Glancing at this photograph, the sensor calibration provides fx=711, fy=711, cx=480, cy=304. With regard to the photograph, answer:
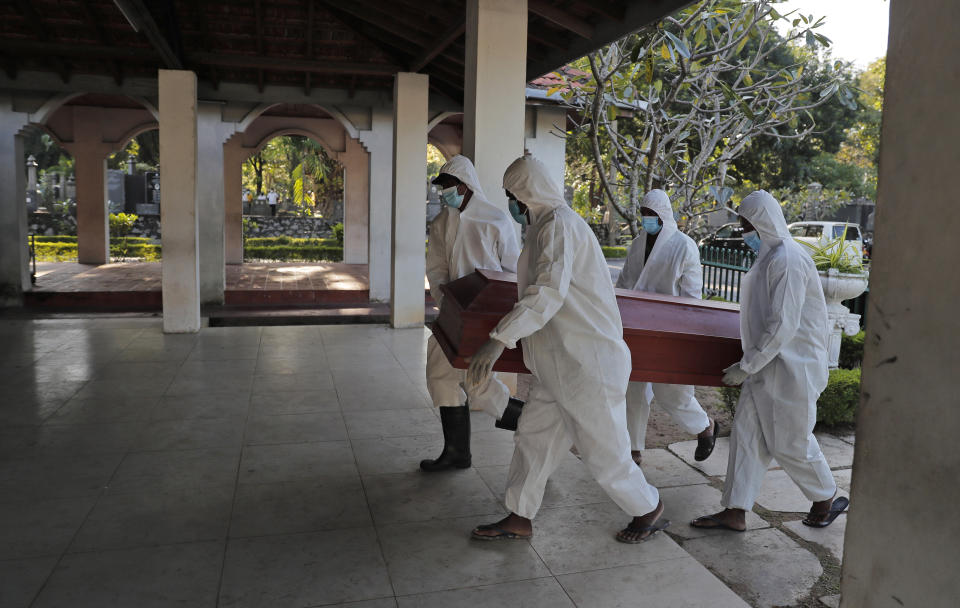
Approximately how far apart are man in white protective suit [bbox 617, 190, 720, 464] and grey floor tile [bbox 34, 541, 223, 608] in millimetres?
2337

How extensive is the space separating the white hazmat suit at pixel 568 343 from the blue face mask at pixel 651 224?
1.56 metres

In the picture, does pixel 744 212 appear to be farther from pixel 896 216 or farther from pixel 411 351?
pixel 411 351

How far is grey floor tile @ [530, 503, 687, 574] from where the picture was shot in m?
2.96

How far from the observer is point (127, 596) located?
2584 millimetres

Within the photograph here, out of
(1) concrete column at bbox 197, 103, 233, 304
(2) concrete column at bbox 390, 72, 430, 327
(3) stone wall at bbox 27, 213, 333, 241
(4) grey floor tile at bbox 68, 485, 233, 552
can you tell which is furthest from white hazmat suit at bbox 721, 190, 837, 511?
(3) stone wall at bbox 27, 213, 333, 241

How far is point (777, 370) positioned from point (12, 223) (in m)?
10.8

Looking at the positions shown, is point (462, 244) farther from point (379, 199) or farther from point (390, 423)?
point (379, 199)

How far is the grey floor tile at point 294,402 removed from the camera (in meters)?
5.09

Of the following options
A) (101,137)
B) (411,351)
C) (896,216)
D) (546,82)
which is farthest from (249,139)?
(896,216)

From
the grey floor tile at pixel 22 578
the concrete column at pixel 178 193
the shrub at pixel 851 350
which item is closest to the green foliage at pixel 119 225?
the concrete column at pixel 178 193

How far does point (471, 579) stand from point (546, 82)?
877 cm

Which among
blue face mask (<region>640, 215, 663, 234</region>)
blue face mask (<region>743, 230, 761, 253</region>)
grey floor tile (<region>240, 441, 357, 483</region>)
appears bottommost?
grey floor tile (<region>240, 441, 357, 483</region>)

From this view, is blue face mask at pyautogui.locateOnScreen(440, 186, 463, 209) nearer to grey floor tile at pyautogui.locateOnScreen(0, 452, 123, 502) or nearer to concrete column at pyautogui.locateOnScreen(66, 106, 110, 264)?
grey floor tile at pyautogui.locateOnScreen(0, 452, 123, 502)

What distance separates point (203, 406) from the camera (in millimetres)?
5141
